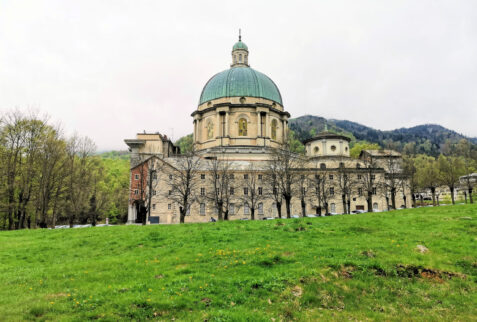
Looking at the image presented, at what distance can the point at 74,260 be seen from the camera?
13.2 meters

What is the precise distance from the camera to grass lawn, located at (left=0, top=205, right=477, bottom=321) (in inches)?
321

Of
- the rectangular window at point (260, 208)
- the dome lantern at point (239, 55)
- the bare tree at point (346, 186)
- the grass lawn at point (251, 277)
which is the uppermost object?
the dome lantern at point (239, 55)

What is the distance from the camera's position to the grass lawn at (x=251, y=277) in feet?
26.8

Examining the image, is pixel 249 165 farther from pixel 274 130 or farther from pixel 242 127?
pixel 274 130

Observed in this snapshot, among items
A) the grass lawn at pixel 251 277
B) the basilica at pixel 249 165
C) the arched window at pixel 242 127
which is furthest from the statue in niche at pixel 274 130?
the grass lawn at pixel 251 277

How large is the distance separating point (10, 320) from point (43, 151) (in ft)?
91.8

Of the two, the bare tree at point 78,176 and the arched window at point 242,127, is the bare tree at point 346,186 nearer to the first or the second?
the arched window at point 242,127

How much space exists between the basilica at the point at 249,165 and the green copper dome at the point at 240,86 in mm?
192

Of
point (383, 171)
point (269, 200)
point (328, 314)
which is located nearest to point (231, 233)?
point (328, 314)

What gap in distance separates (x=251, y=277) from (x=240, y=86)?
173ft

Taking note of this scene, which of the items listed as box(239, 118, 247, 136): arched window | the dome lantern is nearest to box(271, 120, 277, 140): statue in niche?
box(239, 118, 247, 136): arched window

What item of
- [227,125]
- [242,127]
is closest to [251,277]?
[227,125]

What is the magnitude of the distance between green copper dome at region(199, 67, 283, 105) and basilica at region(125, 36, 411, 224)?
0.19 metres

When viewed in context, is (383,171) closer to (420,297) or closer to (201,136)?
(201,136)
